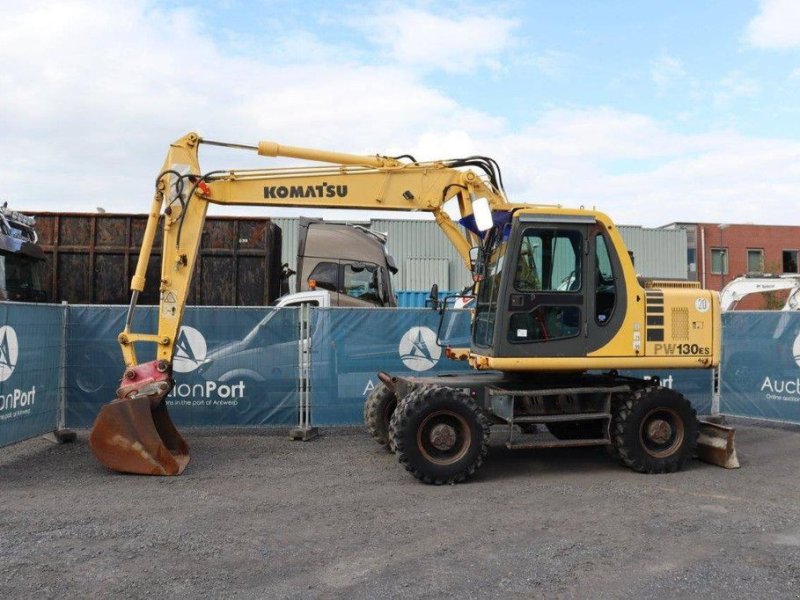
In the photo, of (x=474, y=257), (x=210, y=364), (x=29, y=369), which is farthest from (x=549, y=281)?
(x=29, y=369)

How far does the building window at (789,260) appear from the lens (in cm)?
4003

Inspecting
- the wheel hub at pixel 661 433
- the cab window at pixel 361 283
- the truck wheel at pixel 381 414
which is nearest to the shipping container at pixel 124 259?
the cab window at pixel 361 283

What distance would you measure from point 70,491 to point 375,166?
4726 millimetres

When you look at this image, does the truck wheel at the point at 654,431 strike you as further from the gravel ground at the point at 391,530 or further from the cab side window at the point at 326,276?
the cab side window at the point at 326,276

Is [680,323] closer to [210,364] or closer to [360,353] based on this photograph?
[360,353]

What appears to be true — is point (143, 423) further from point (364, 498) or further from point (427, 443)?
point (427, 443)

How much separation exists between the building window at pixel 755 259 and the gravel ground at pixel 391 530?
114 feet

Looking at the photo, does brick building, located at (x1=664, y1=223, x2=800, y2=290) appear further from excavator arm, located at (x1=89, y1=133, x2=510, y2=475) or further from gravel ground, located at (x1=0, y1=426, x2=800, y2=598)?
excavator arm, located at (x1=89, y1=133, x2=510, y2=475)

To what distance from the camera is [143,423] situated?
738 centimetres

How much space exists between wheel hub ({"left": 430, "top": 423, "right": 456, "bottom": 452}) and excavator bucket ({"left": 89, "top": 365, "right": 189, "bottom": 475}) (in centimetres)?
281

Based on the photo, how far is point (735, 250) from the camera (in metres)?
39.3

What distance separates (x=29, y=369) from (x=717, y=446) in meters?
8.18

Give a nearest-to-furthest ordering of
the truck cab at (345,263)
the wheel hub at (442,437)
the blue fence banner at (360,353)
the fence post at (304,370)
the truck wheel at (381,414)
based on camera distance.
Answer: the wheel hub at (442,437), the truck wheel at (381,414), the fence post at (304,370), the blue fence banner at (360,353), the truck cab at (345,263)

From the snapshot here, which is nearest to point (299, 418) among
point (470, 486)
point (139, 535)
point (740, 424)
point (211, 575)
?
point (470, 486)
